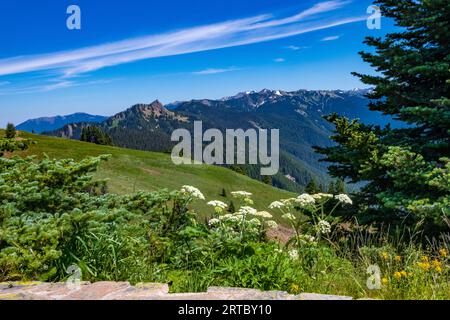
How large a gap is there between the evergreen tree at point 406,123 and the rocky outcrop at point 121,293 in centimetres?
830

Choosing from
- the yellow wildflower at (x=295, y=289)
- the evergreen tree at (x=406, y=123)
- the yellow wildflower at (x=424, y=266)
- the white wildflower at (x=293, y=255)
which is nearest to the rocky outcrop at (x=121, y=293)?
the yellow wildflower at (x=295, y=289)

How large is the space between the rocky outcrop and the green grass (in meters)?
51.8

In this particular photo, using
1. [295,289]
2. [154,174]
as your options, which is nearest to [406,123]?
[295,289]

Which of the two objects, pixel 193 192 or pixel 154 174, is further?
pixel 154 174

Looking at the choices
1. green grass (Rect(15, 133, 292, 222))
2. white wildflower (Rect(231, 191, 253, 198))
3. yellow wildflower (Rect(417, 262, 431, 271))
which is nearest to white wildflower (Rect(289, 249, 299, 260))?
yellow wildflower (Rect(417, 262, 431, 271))

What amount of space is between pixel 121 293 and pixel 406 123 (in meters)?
12.1

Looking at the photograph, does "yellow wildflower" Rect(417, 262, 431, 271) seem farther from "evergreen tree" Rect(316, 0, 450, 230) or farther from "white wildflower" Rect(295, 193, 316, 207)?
"evergreen tree" Rect(316, 0, 450, 230)

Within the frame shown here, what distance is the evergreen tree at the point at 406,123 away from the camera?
11.7 metres

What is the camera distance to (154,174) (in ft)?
276

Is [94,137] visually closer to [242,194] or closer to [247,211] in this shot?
[242,194]

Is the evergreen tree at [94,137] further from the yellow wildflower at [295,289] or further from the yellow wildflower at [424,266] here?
the yellow wildflower at [424,266]
